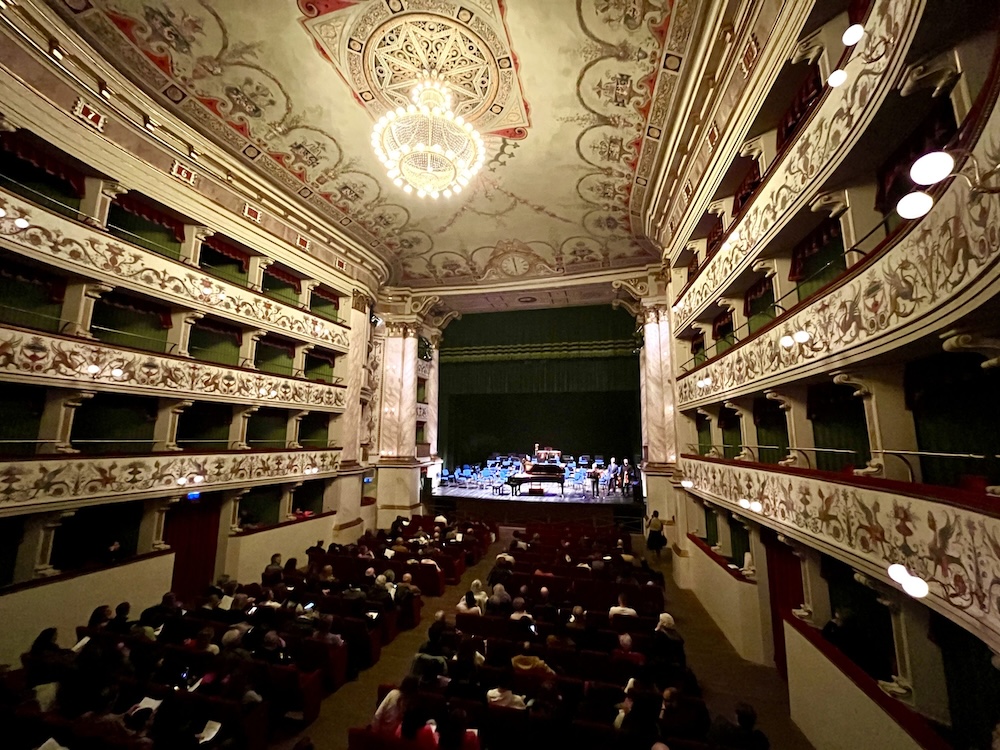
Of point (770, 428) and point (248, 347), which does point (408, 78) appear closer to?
point (248, 347)

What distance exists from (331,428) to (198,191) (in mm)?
6575

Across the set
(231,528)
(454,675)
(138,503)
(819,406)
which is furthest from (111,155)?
(819,406)

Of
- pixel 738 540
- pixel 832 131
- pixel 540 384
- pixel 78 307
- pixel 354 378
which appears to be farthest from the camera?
pixel 540 384

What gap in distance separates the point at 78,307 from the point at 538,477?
1406cm

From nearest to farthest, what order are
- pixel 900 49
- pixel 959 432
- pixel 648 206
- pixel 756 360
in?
pixel 900 49 → pixel 959 432 → pixel 756 360 → pixel 648 206

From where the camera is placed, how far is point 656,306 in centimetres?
1255

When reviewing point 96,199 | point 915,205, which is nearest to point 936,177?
point 915,205

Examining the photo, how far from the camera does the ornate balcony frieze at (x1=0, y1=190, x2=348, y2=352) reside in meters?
5.84

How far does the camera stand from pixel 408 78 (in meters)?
7.38

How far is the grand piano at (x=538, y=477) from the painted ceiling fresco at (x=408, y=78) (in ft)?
32.8

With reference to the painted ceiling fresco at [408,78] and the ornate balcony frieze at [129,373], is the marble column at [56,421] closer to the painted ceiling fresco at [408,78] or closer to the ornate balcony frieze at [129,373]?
the ornate balcony frieze at [129,373]

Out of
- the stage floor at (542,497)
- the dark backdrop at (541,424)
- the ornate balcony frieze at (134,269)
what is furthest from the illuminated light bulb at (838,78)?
the dark backdrop at (541,424)

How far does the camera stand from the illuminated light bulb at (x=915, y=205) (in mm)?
2180

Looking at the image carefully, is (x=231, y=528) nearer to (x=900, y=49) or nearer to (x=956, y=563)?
(x=956, y=563)
